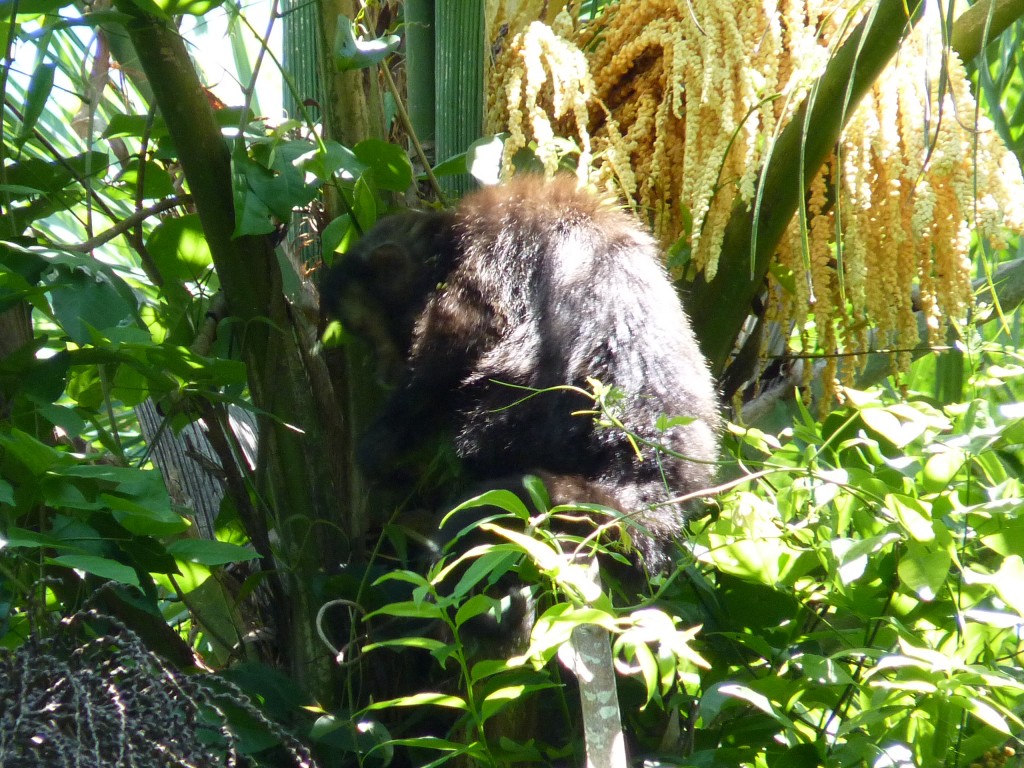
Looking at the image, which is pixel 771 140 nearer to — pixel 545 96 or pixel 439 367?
pixel 545 96

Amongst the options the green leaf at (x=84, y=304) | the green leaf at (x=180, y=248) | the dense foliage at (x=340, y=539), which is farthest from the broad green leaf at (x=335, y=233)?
the green leaf at (x=84, y=304)

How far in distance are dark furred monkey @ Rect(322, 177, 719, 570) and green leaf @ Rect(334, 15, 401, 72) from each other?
1.98 feet

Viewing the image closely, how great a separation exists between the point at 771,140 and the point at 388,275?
1227 mm

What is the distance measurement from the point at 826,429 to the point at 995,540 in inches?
23.7

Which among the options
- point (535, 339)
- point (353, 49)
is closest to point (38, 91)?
point (353, 49)

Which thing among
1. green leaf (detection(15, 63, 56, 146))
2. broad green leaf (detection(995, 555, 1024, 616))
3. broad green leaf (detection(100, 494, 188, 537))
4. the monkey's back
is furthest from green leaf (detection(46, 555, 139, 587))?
broad green leaf (detection(995, 555, 1024, 616))

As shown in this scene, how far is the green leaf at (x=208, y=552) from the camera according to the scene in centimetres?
155

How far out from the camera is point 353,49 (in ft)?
5.99

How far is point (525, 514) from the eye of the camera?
1.26m

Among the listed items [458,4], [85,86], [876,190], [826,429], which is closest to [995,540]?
[826,429]

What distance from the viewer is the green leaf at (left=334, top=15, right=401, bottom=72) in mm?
1817

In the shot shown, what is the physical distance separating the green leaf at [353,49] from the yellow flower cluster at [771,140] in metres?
0.32

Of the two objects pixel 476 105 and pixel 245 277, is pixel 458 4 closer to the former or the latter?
pixel 476 105

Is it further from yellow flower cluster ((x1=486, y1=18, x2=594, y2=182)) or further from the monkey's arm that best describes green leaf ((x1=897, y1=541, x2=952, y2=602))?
the monkey's arm
